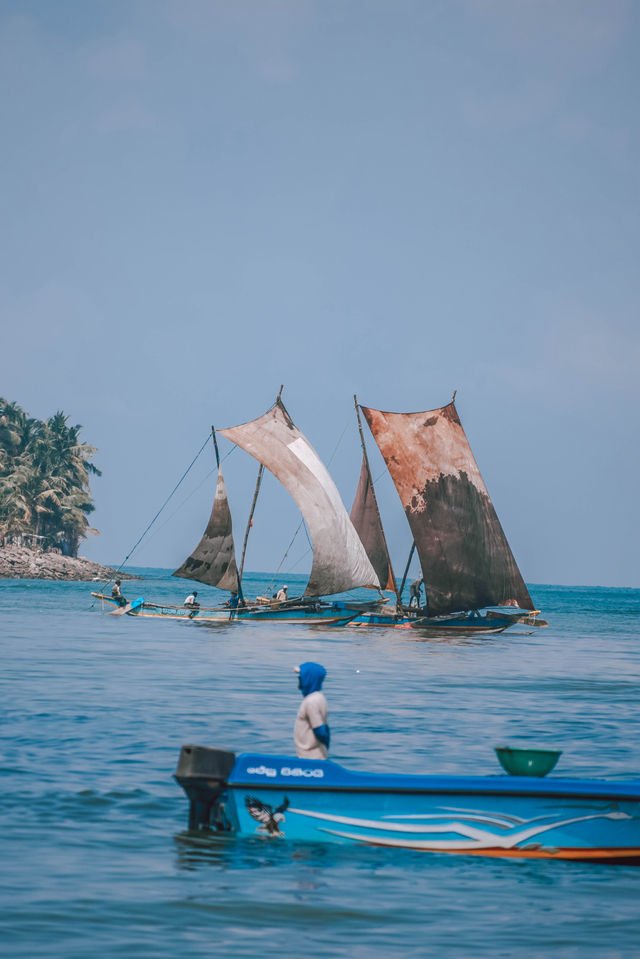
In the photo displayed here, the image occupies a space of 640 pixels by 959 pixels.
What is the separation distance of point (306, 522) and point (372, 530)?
9.17 meters

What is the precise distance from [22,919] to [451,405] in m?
47.3

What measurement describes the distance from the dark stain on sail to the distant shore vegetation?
3273 inches

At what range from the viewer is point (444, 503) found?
53812 millimetres

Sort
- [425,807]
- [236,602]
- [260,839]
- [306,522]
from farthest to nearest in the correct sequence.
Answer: [236,602] < [306,522] < [260,839] < [425,807]

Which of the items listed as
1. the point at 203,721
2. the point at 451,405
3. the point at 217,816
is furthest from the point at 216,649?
the point at 217,816

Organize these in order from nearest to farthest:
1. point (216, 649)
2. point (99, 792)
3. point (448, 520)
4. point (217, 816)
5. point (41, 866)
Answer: point (41, 866), point (217, 816), point (99, 792), point (216, 649), point (448, 520)

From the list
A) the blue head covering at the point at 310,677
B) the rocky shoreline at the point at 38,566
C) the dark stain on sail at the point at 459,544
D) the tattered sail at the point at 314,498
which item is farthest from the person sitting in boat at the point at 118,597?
the rocky shoreline at the point at 38,566

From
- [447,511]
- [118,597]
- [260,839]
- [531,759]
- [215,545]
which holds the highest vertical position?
[447,511]

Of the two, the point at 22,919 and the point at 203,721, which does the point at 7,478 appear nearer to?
the point at 203,721

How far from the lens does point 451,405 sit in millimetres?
55844

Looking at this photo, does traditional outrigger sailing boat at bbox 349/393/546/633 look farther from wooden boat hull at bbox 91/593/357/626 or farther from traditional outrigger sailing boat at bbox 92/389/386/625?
wooden boat hull at bbox 91/593/357/626

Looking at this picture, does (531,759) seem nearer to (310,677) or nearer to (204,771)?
(310,677)

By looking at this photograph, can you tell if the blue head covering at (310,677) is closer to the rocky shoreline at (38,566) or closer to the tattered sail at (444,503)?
the tattered sail at (444,503)

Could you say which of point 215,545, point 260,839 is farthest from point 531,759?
point 215,545
